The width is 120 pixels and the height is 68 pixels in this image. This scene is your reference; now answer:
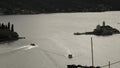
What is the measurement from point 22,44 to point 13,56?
16970mm

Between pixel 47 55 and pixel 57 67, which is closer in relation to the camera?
pixel 57 67

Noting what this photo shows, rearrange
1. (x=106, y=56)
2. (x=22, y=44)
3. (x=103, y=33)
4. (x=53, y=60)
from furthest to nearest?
(x=103, y=33) < (x=22, y=44) < (x=106, y=56) < (x=53, y=60)

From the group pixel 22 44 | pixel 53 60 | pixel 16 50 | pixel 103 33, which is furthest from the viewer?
pixel 103 33

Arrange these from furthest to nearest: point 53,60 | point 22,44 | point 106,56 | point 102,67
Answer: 1. point 22,44
2. point 106,56
3. point 53,60
4. point 102,67

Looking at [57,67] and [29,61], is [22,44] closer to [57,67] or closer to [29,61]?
[29,61]

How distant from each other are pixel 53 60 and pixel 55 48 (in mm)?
15442

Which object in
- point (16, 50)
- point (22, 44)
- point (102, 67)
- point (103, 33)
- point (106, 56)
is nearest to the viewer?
point (102, 67)

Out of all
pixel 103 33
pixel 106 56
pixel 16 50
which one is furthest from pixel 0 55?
pixel 103 33

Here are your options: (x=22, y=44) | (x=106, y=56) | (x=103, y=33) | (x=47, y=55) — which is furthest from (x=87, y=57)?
(x=103, y=33)

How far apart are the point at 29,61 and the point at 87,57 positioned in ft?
35.2

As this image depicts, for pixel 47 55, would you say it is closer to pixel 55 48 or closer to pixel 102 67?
pixel 55 48

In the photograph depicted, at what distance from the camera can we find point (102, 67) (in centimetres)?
4938

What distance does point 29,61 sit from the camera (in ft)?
190

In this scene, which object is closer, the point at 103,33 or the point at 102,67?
the point at 102,67
